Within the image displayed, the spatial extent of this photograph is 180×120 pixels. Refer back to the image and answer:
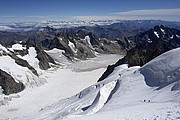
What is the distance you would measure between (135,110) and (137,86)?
1162 cm

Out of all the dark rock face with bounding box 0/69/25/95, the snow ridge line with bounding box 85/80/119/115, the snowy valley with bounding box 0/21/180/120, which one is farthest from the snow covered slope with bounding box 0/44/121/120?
the snow ridge line with bounding box 85/80/119/115

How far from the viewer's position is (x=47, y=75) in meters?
101

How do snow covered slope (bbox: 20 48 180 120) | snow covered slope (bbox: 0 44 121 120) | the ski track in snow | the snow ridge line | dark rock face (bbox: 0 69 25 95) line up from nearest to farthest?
snow covered slope (bbox: 20 48 180 120), the snow ridge line, the ski track in snow, snow covered slope (bbox: 0 44 121 120), dark rock face (bbox: 0 69 25 95)

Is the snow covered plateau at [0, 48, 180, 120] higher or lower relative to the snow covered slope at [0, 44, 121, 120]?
higher

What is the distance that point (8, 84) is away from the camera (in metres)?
75.5

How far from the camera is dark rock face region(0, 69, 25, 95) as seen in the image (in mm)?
74944

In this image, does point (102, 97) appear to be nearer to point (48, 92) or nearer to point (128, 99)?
point (128, 99)

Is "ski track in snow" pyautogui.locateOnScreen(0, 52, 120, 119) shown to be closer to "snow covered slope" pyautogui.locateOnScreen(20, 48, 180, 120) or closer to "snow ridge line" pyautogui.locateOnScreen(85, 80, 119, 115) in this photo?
"snow covered slope" pyautogui.locateOnScreen(20, 48, 180, 120)

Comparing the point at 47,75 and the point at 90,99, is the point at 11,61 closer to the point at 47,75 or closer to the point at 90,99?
the point at 47,75

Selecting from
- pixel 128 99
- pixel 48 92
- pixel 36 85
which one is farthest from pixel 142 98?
pixel 36 85

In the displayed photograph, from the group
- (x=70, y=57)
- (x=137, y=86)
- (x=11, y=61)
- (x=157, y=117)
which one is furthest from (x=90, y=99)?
(x=70, y=57)

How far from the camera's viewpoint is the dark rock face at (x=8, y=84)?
7494 centimetres

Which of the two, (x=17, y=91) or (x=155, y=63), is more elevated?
(x=155, y=63)

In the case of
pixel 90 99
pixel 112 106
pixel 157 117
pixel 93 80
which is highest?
pixel 157 117
